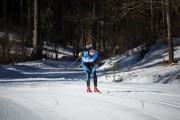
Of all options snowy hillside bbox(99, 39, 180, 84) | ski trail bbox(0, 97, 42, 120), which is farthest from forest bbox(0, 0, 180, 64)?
ski trail bbox(0, 97, 42, 120)

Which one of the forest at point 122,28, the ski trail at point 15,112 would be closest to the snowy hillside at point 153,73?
the forest at point 122,28

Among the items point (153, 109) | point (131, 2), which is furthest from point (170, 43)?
point (153, 109)

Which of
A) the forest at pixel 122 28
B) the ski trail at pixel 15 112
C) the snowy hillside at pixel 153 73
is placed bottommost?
the ski trail at pixel 15 112

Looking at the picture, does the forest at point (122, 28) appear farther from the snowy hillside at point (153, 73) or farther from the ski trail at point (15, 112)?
the ski trail at point (15, 112)

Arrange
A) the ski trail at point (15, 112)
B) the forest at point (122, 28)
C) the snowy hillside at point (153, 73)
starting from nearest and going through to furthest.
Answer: the ski trail at point (15, 112) < the snowy hillside at point (153, 73) < the forest at point (122, 28)

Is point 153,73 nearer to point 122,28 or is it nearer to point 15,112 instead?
point 15,112

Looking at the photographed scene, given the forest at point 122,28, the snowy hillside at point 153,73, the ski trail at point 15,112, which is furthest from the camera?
the forest at point 122,28

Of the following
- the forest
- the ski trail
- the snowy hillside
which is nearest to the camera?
the ski trail

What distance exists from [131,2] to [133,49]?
40.9ft

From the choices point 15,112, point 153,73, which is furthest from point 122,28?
point 15,112

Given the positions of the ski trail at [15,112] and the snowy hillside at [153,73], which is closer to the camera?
the ski trail at [15,112]

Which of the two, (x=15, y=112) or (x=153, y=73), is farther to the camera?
(x=153, y=73)

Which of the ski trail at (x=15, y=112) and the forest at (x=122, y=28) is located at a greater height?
the forest at (x=122, y=28)

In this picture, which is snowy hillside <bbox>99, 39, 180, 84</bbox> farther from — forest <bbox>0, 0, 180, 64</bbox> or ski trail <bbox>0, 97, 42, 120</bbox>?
ski trail <bbox>0, 97, 42, 120</bbox>
